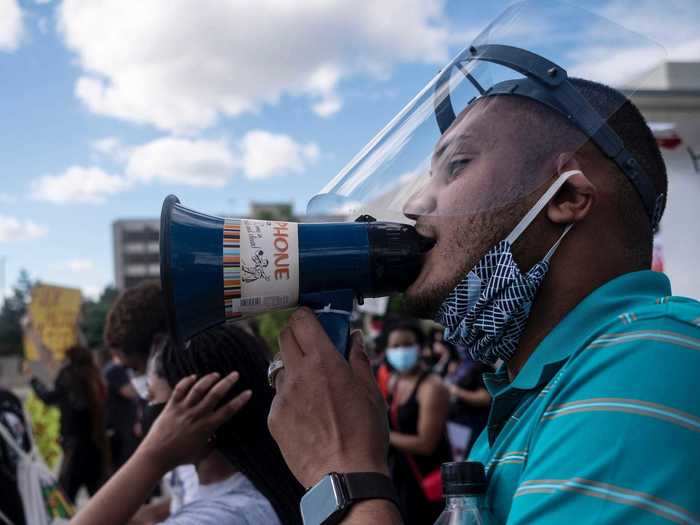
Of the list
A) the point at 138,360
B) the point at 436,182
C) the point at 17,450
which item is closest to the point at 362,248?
the point at 436,182

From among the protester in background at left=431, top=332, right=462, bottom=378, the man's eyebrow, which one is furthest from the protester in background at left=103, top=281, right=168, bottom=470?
the protester in background at left=431, top=332, right=462, bottom=378

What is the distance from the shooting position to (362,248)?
138 cm

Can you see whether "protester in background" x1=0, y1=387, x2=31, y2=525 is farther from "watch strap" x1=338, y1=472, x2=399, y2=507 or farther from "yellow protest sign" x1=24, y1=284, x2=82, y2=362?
"yellow protest sign" x1=24, y1=284, x2=82, y2=362

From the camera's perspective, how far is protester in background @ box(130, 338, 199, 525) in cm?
244

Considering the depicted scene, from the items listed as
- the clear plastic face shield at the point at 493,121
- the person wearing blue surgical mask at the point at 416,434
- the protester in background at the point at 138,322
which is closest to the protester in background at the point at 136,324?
the protester in background at the point at 138,322

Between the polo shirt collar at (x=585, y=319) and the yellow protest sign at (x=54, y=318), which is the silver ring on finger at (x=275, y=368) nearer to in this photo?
the polo shirt collar at (x=585, y=319)

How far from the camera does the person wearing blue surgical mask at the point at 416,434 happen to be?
4629 millimetres

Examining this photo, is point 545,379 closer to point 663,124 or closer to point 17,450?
point 663,124

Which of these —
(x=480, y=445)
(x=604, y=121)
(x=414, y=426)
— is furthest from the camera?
(x=414, y=426)

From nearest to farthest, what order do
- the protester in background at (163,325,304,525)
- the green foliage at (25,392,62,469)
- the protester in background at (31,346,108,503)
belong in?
the protester in background at (163,325,304,525) < the green foliage at (25,392,62,469) < the protester in background at (31,346,108,503)

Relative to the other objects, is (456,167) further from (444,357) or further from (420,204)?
(444,357)

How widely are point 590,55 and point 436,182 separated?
0.44 metres

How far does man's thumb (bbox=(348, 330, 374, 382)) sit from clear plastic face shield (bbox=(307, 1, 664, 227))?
0.92 ft

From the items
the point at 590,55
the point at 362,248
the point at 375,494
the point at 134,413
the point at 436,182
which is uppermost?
the point at 590,55
